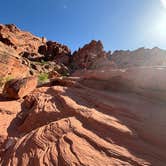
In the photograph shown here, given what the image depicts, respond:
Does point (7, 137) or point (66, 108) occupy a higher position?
point (66, 108)

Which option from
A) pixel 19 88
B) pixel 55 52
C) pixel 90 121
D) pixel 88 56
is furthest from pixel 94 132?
pixel 55 52

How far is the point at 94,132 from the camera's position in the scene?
155 inches

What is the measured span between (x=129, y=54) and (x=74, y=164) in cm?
5449

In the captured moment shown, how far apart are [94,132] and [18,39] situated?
2030 inches

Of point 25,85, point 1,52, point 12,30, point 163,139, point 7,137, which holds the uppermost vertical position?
point 12,30

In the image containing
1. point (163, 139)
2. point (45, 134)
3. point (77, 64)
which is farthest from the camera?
point (77, 64)

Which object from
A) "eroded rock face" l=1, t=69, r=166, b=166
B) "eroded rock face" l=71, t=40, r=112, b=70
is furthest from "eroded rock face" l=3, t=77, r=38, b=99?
"eroded rock face" l=71, t=40, r=112, b=70

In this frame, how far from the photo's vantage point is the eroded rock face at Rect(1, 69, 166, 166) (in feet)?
10.4

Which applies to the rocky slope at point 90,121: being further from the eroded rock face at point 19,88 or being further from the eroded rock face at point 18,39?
the eroded rock face at point 18,39

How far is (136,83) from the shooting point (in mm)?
5613

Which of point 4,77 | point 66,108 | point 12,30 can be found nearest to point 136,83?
point 66,108

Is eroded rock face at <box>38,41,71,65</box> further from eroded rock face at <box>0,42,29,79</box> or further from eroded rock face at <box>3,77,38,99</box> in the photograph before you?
eroded rock face at <box>3,77,38,99</box>

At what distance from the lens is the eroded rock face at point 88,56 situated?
151 ft

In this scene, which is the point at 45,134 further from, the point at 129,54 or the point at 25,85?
the point at 129,54
